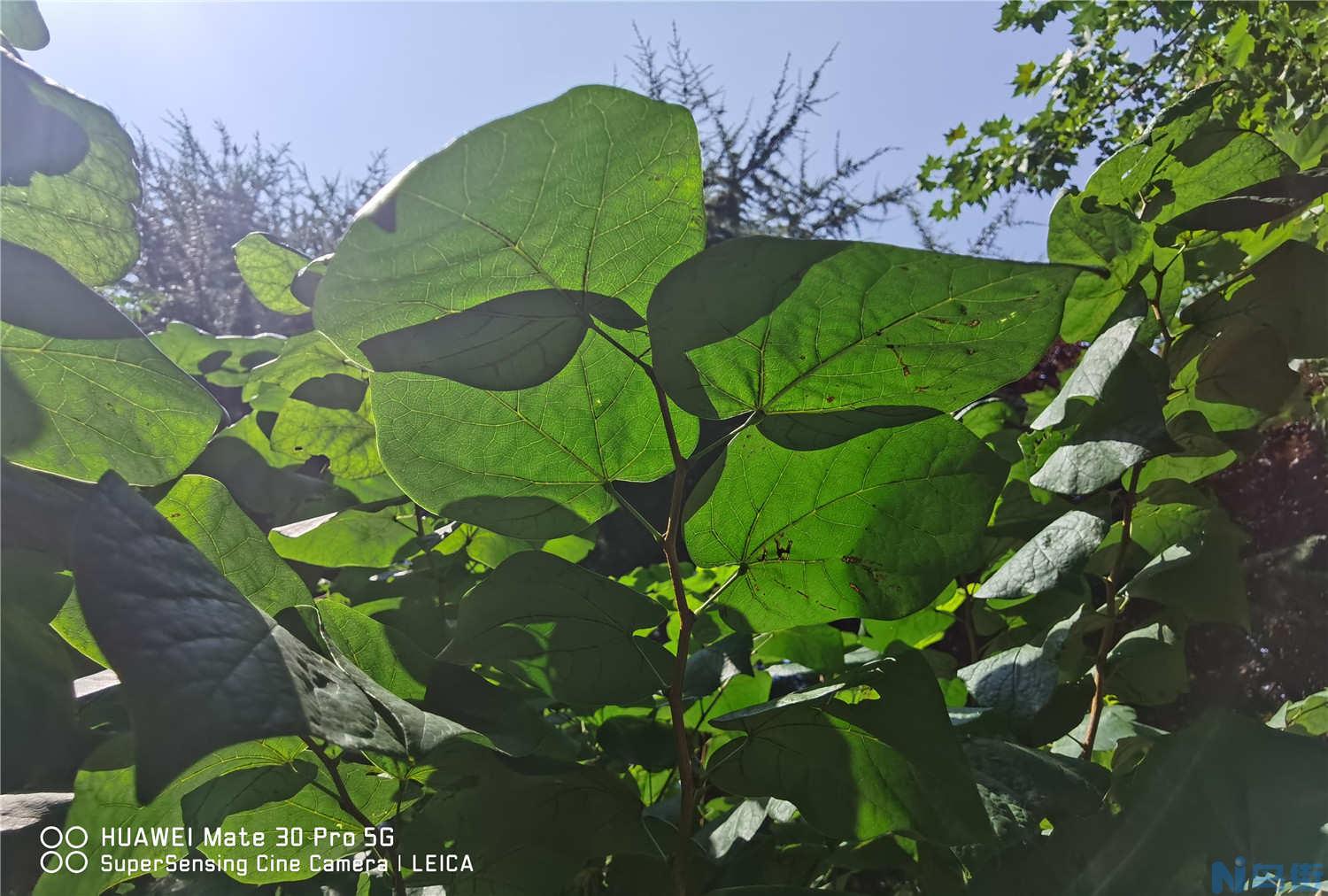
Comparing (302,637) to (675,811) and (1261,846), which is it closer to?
(675,811)

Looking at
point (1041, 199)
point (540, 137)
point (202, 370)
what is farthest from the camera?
point (1041, 199)

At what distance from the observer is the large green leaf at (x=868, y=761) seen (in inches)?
20.0

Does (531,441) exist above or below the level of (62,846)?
above

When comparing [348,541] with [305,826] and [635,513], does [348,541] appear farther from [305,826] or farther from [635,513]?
[635,513]

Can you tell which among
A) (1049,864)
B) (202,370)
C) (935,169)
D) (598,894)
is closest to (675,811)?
(598,894)

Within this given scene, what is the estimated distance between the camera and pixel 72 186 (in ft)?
2.10

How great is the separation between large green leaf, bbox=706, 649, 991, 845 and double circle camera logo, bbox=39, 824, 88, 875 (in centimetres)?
39

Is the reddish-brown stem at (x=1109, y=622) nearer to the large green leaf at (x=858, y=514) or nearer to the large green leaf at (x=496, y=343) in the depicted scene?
the large green leaf at (x=858, y=514)

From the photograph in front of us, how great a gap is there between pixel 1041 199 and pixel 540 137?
19.2ft

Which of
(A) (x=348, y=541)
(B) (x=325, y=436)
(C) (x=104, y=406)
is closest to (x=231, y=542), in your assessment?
(C) (x=104, y=406)

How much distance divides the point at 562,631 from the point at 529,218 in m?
0.25

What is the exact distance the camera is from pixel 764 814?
2.30 ft

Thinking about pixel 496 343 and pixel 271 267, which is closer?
pixel 496 343

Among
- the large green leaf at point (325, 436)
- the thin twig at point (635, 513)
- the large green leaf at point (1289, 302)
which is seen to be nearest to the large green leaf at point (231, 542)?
the thin twig at point (635, 513)
